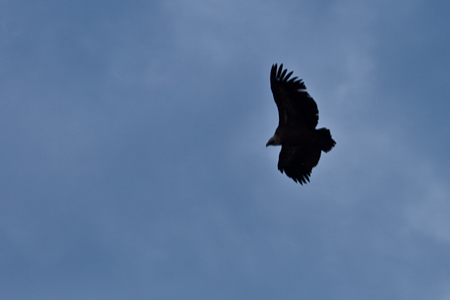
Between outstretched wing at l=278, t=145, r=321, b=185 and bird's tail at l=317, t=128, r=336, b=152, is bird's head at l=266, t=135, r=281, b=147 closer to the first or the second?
outstretched wing at l=278, t=145, r=321, b=185

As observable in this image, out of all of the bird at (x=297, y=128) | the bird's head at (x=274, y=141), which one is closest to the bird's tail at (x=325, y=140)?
the bird at (x=297, y=128)

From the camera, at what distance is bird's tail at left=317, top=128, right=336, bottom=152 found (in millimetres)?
20734

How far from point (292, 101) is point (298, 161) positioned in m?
2.69

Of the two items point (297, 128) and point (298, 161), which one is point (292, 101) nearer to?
point (297, 128)

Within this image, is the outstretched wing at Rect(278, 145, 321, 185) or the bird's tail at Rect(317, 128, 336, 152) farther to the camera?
the outstretched wing at Rect(278, 145, 321, 185)

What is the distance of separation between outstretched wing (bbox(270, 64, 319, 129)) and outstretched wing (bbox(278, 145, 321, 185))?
4.03ft

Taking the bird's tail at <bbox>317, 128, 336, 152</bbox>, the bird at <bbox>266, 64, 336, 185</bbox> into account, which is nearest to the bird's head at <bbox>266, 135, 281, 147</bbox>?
the bird at <bbox>266, 64, 336, 185</bbox>

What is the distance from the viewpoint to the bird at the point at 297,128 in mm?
20328

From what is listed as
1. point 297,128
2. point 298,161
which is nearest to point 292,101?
point 297,128

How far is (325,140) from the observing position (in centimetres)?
2080

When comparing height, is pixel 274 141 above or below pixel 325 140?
above

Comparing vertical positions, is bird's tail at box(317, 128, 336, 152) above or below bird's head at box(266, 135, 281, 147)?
below

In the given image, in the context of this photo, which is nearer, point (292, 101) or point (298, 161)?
point (292, 101)

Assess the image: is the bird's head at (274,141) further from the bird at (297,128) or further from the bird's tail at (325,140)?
the bird's tail at (325,140)
